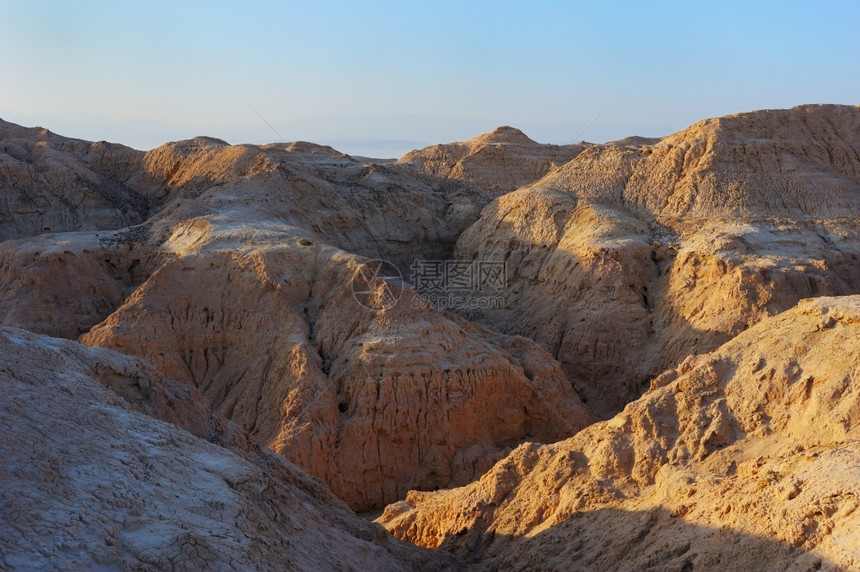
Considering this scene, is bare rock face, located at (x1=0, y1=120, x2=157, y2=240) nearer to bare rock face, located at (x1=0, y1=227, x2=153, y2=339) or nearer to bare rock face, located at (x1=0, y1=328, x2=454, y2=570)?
bare rock face, located at (x1=0, y1=227, x2=153, y2=339)

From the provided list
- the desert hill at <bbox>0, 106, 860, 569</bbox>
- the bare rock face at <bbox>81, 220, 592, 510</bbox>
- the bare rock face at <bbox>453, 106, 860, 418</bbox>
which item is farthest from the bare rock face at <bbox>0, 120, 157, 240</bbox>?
the bare rock face at <bbox>453, 106, 860, 418</bbox>

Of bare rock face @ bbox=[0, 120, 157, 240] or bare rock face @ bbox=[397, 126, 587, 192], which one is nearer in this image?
bare rock face @ bbox=[0, 120, 157, 240]

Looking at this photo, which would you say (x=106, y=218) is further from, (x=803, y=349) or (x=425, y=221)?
(x=803, y=349)

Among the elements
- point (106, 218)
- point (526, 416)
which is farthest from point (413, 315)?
point (106, 218)

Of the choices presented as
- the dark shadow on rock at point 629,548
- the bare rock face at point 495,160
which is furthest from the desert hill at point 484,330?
the bare rock face at point 495,160

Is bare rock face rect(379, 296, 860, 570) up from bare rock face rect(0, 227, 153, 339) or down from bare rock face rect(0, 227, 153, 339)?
down

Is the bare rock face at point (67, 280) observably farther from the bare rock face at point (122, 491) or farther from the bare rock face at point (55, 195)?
the bare rock face at point (122, 491)

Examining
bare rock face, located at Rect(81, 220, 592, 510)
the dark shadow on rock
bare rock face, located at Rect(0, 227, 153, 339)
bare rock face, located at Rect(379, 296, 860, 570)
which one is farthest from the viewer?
bare rock face, located at Rect(0, 227, 153, 339)
